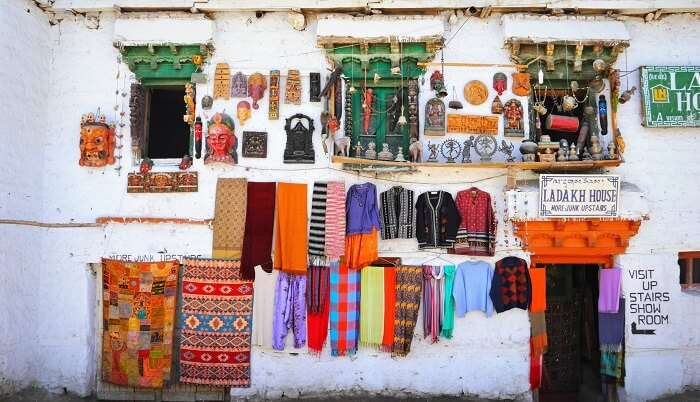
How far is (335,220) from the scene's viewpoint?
6367 millimetres

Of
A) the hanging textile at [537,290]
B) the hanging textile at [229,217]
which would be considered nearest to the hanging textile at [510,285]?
the hanging textile at [537,290]

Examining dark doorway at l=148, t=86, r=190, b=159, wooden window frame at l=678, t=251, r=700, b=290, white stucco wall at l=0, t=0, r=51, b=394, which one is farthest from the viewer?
dark doorway at l=148, t=86, r=190, b=159

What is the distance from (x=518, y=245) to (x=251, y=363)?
3.55 m

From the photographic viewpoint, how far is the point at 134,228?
6.64m

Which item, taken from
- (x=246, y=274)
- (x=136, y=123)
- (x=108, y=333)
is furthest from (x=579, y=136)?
(x=108, y=333)

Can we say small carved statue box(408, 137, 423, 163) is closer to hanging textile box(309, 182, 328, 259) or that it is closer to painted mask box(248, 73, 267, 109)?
hanging textile box(309, 182, 328, 259)

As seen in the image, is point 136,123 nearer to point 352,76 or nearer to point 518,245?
point 352,76

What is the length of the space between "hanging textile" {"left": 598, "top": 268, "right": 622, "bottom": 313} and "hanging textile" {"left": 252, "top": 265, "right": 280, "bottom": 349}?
3939 millimetres

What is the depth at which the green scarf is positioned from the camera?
6.36 m

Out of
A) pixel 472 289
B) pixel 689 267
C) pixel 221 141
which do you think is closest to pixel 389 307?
pixel 472 289

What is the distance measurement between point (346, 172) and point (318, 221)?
71cm

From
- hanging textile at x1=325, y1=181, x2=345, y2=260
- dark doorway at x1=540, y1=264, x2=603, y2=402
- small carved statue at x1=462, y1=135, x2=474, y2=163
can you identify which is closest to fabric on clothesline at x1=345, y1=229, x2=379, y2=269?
hanging textile at x1=325, y1=181, x2=345, y2=260

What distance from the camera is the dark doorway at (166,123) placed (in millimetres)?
7172

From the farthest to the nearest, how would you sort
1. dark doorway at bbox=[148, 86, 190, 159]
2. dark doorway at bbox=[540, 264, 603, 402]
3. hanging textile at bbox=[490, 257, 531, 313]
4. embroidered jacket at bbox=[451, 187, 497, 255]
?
dark doorway at bbox=[540, 264, 603, 402], dark doorway at bbox=[148, 86, 190, 159], embroidered jacket at bbox=[451, 187, 497, 255], hanging textile at bbox=[490, 257, 531, 313]
